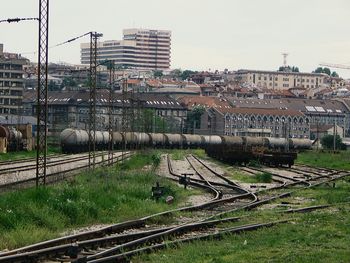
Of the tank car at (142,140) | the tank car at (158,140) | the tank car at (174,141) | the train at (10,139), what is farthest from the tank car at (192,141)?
the train at (10,139)

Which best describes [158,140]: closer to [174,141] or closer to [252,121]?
[174,141]

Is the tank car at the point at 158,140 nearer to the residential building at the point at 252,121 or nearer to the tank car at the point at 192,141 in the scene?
the tank car at the point at 192,141

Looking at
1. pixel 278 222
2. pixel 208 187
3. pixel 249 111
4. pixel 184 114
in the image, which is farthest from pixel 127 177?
pixel 184 114

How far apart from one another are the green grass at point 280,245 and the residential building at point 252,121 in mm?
137960

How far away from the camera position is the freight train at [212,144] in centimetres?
6022

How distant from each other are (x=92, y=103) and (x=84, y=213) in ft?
76.3

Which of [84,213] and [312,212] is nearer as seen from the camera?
[84,213]

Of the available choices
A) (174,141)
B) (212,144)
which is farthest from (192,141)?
(212,144)

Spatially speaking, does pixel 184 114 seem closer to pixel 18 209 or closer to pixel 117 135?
pixel 117 135

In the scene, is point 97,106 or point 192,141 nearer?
point 192,141

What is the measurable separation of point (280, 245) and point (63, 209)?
20.9 ft

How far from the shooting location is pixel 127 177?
35688 mm

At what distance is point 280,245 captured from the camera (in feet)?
48.0

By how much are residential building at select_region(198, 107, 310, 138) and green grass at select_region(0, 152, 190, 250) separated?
437ft
